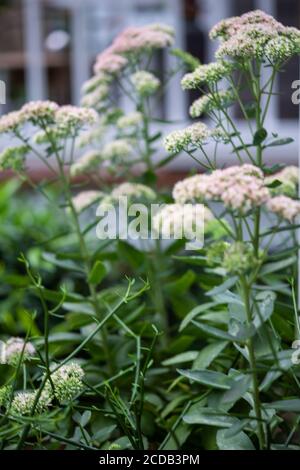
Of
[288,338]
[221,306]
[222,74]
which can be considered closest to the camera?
[222,74]

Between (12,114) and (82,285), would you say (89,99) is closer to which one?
(12,114)

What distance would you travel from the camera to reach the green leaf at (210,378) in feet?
2.72

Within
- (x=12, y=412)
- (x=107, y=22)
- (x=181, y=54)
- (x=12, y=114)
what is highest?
Result: (x=107, y=22)

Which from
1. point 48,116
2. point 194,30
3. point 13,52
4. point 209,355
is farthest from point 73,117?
point 13,52

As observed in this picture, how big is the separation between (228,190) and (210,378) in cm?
25

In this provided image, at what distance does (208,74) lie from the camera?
0.99 metres

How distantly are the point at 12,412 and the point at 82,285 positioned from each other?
1.56 meters

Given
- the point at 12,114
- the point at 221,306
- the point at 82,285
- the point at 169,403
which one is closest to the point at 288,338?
Result: the point at 221,306

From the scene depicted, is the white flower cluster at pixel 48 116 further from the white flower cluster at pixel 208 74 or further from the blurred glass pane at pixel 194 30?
the blurred glass pane at pixel 194 30

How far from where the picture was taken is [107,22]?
244 inches

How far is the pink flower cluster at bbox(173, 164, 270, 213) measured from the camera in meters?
0.72

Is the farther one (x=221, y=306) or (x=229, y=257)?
(x=221, y=306)

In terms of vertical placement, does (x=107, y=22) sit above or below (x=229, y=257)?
above

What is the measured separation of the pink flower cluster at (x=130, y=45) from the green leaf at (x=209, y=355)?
64 cm
